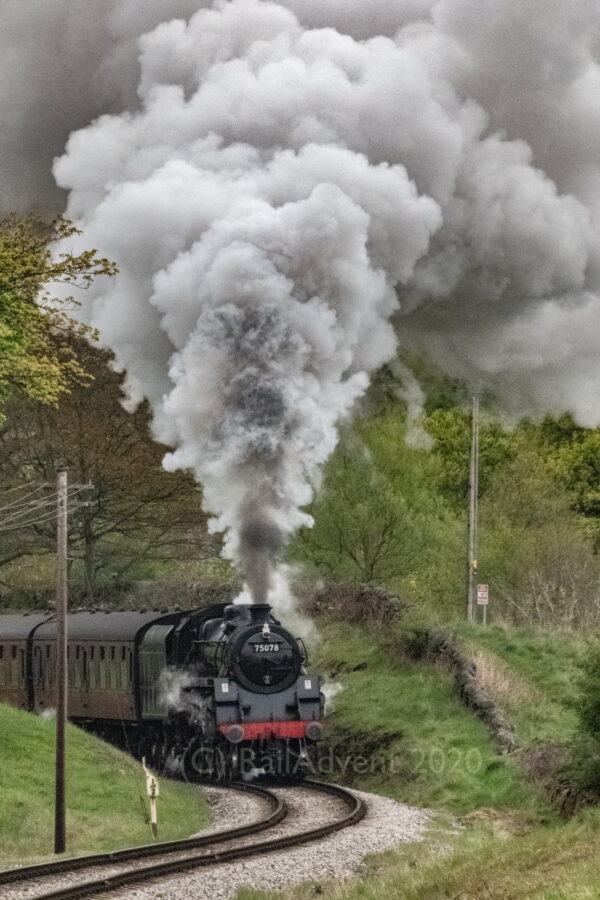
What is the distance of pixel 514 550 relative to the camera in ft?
126

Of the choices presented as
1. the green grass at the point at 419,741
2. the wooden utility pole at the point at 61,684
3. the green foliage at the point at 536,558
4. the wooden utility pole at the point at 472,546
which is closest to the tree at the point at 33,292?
the wooden utility pole at the point at 61,684

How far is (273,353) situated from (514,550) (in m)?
18.4

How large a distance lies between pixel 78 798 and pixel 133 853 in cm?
480

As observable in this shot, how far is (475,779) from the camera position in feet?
72.1

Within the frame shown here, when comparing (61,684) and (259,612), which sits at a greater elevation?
(259,612)

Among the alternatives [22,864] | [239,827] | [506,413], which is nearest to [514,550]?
[506,413]

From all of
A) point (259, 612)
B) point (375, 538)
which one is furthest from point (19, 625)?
point (259, 612)

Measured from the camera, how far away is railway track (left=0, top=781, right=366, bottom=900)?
46.8ft

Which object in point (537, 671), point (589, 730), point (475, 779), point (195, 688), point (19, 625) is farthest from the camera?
point (19, 625)

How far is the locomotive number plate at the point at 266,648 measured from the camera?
72.4 feet

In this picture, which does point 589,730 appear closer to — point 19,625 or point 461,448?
point 19,625

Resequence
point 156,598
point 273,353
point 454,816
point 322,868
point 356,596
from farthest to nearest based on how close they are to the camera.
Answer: point 156,598, point 356,596, point 273,353, point 454,816, point 322,868

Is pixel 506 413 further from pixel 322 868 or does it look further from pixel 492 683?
pixel 322 868

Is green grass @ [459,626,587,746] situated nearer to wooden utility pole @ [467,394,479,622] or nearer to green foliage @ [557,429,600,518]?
wooden utility pole @ [467,394,479,622]
